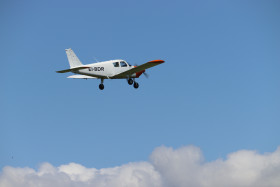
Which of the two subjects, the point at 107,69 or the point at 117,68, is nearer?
the point at 107,69

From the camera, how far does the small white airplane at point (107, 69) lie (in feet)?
173

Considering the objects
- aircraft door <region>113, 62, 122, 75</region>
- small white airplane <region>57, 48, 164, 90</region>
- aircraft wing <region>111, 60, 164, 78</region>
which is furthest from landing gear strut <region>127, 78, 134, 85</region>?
aircraft door <region>113, 62, 122, 75</region>

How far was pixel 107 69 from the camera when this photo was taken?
177 feet

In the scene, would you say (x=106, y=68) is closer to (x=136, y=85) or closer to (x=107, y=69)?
(x=107, y=69)

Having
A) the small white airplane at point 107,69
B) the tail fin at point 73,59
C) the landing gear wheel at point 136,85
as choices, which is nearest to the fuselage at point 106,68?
the small white airplane at point 107,69

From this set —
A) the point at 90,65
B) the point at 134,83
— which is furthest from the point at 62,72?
the point at 134,83

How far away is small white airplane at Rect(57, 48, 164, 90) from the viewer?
173ft

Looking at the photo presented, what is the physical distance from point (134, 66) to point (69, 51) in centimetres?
701

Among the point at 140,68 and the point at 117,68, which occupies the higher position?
the point at 117,68

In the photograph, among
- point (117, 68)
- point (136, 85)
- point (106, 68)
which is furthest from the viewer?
point (136, 85)

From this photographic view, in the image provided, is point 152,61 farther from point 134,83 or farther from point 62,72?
point 62,72

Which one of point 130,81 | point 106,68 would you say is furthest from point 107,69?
point 130,81

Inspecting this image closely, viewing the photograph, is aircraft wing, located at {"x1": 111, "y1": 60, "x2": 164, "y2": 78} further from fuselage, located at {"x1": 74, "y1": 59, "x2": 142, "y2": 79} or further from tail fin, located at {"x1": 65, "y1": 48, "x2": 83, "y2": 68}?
A: tail fin, located at {"x1": 65, "y1": 48, "x2": 83, "y2": 68}

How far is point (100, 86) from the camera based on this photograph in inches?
2140
